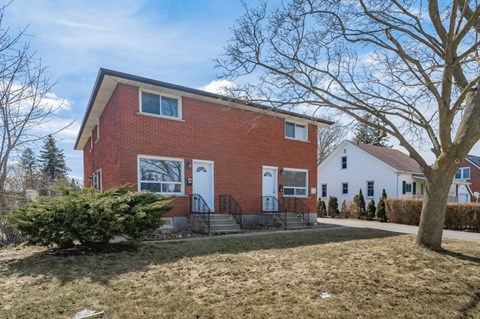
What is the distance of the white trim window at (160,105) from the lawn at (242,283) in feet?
17.9

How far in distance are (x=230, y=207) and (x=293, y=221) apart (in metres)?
3.11

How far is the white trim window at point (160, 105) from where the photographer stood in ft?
37.5

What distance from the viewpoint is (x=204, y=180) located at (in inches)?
504

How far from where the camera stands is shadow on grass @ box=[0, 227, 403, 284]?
19.0 ft

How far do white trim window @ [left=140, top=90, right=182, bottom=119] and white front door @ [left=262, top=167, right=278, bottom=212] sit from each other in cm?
512

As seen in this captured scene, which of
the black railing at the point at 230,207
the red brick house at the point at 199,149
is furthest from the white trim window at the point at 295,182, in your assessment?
the black railing at the point at 230,207

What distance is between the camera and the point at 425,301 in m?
4.62

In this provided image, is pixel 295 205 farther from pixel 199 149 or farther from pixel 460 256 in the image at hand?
pixel 460 256

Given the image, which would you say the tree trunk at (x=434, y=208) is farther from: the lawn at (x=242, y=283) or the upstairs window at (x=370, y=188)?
the upstairs window at (x=370, y=188)

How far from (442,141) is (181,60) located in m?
8.40

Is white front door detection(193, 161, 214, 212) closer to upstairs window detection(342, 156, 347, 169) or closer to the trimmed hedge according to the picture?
the trimmed hedge

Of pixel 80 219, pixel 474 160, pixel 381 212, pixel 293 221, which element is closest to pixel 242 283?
pixel 80 219

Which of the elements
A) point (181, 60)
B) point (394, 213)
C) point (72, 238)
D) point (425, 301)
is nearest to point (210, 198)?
point (181, 60)

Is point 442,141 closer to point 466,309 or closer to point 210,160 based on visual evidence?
point 466,309
